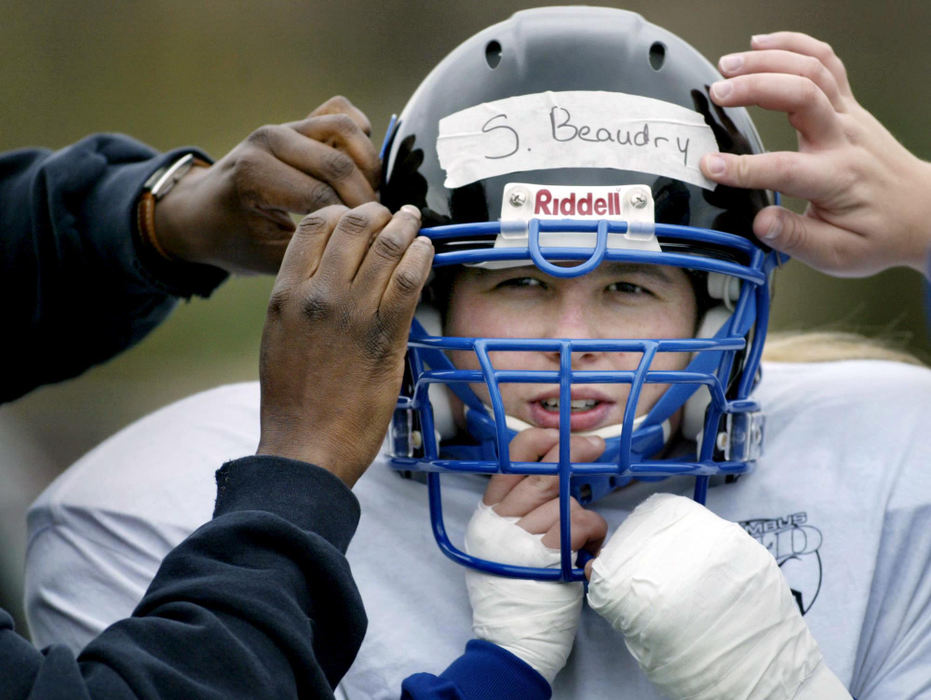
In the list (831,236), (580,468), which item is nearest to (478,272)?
(580,468)

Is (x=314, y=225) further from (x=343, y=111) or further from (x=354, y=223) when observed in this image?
(x=343, y=111)

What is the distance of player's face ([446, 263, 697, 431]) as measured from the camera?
149 cm

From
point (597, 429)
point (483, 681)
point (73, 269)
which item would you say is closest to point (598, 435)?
point (597, 429)

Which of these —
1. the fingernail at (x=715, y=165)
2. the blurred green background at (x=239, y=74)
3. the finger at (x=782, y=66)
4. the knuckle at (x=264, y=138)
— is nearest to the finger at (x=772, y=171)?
the fingernail at (x=715, y=165)

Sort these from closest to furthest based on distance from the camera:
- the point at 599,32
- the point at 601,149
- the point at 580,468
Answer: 1. the point at 580,468
2. the point at 601,149
3. the point at 599,32

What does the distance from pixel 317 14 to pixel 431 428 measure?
6.94 m

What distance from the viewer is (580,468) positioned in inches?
53.5

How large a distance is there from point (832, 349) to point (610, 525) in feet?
2.61

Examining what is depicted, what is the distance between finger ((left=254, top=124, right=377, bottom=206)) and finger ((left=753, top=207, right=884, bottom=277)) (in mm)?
549

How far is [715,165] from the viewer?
149 centimetres

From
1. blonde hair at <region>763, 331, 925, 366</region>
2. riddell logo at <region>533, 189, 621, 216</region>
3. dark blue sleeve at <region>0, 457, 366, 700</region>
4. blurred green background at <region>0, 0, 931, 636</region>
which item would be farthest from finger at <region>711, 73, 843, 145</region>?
blurred green background at <region>0, 0, 931, 636</region>

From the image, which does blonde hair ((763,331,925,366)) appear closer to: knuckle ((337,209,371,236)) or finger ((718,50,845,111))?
finger ((718,50,845,111))

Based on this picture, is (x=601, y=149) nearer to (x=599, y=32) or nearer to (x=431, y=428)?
(x=599, y=32)

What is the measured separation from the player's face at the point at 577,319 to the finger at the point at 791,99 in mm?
246
